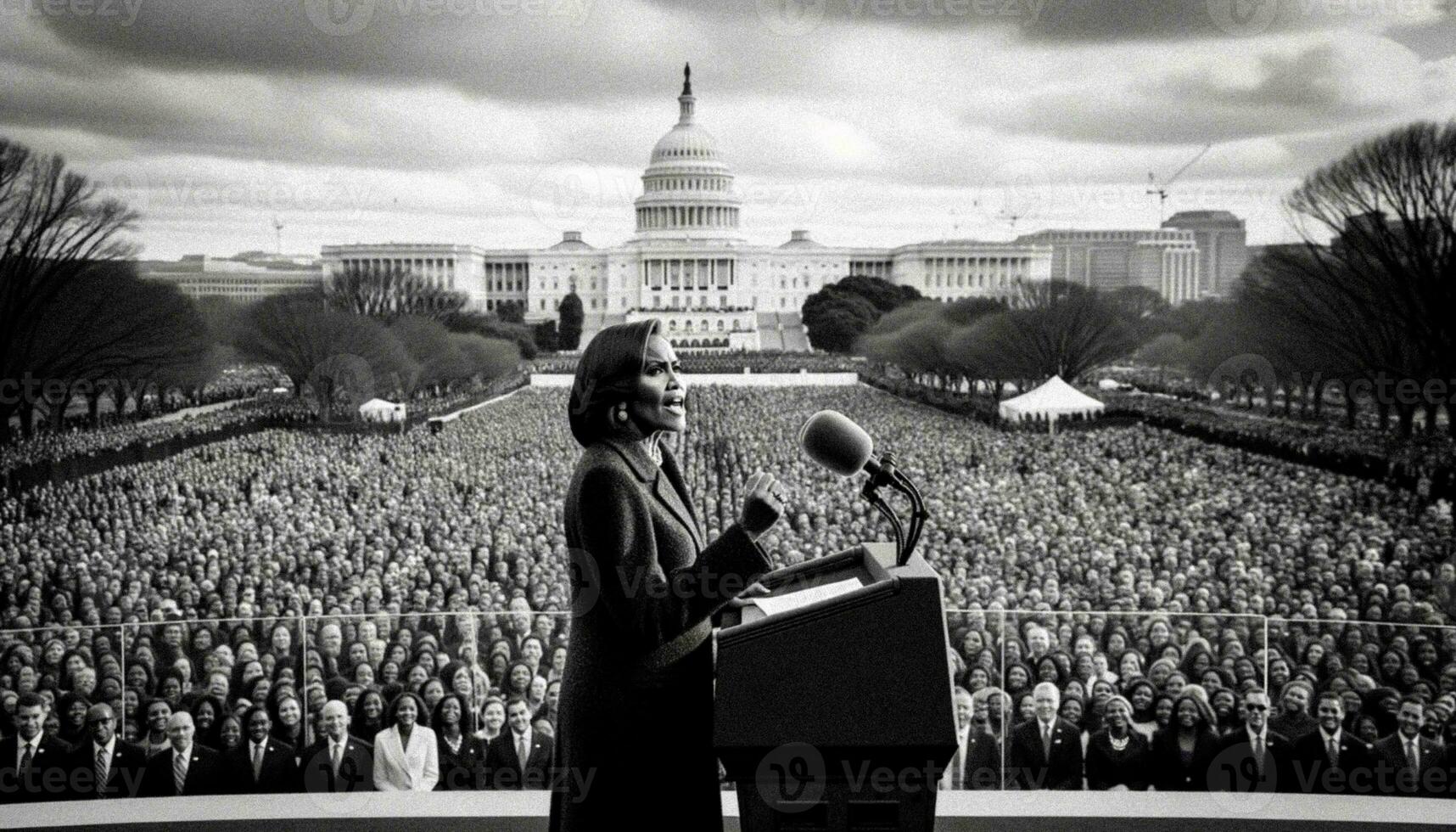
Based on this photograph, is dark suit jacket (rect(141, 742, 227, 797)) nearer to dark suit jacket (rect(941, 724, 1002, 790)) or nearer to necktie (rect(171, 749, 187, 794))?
necktie (rect(171, 749, 187, 794))

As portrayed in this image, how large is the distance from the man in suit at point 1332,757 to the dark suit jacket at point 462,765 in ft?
10.4

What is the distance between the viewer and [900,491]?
2.70 m

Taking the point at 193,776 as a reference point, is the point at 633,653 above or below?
above

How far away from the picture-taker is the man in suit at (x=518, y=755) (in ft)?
16.8

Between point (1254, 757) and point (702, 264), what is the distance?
86822 millimetres

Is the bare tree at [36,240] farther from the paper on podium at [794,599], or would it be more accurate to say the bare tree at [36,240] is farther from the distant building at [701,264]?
the distant building at [701,264]

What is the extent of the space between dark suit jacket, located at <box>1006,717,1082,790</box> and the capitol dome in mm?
84938

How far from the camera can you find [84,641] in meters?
5.28

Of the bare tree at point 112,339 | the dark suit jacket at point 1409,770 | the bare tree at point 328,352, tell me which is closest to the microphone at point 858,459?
the dark suit jacket at point 1409,770

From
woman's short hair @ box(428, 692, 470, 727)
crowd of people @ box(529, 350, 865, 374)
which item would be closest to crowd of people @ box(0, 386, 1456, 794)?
woman's short hair @ box(428, 692, 470, 727)

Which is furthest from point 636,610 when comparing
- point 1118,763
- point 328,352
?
point 328,352

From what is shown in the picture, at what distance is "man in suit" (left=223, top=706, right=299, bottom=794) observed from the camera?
492 centimetres

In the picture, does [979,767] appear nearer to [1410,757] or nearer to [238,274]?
[1410,757]

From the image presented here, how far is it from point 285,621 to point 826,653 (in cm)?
319
